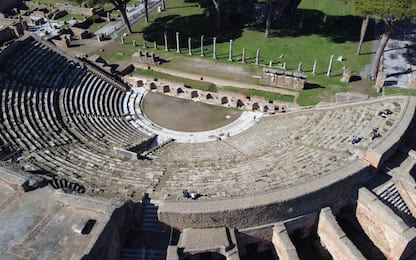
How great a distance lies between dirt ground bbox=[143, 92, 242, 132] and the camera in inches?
1254

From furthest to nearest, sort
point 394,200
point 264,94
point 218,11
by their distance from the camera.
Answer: point 218,11 → point 264,94 → point 394,200

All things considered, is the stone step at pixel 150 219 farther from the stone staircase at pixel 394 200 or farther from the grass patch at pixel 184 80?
the grass patch at pixel 184 80

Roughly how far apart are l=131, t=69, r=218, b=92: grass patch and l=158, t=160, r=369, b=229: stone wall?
1801 centimetres

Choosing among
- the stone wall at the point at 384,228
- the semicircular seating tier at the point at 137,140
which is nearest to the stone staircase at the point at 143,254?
the semicircular seating tier at the point at 137,140

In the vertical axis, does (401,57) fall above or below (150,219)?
above

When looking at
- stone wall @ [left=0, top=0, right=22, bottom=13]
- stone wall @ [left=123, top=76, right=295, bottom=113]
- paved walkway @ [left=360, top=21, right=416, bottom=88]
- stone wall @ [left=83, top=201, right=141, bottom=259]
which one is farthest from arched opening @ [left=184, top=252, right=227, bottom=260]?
stone wall @ [left=0, top=0, right=22, bottom=13]

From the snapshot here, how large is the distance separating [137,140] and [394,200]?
61.5ft

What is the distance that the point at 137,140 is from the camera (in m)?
28.7

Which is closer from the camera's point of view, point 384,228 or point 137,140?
point 384,228

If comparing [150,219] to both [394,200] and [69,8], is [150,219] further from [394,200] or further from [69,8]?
[69,8]

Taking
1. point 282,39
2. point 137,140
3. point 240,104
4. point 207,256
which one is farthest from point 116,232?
point 282,39

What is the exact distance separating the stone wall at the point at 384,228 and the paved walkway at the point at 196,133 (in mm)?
12166

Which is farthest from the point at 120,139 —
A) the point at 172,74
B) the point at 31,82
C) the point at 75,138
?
the point at 172,74

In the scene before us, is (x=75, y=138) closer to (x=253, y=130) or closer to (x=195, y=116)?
(x=195, y=116)
